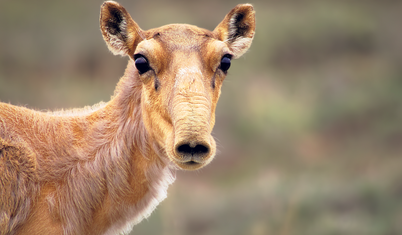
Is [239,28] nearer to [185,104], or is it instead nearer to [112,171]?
[185,104]

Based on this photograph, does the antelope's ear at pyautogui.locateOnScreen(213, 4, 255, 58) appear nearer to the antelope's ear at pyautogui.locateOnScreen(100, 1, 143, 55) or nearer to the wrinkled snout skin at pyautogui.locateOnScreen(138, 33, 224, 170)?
the wrinkled snout skin at pyautogui.locateOnScreen(138, 33, 224, 170)

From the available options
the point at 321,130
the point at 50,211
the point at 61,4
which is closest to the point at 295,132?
the point at 321,130

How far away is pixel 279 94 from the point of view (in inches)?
693

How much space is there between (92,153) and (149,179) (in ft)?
2.92

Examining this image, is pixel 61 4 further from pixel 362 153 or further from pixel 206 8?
pixel 362 153

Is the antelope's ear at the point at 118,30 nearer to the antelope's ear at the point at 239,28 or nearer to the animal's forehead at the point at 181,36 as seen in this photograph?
the animal's forehead at the point at 181,36

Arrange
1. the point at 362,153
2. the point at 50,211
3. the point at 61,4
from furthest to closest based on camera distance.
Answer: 1. the point at 61,4
2. the point at 362,153
3. the point at 50,211

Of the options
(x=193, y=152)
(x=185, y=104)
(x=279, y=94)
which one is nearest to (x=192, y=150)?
(x=193, y=152)

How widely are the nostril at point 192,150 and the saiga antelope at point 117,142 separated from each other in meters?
0.09

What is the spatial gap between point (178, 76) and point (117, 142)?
139 cm

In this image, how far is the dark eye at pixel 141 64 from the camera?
17.3ft

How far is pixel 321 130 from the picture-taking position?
17.6 meters

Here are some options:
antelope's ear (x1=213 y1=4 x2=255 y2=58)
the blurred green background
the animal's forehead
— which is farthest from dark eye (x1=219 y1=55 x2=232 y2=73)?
the blurred green background

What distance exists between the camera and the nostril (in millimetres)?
4578
